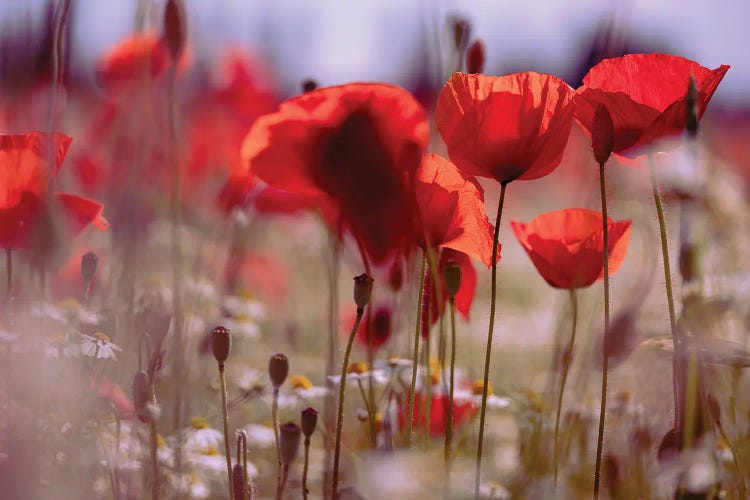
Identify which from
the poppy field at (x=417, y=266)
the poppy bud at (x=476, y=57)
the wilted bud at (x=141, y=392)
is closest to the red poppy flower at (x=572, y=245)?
the poppy field at (x=417, y=266)

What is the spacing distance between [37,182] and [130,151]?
0.21 metres

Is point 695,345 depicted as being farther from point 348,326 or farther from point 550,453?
point 348,326

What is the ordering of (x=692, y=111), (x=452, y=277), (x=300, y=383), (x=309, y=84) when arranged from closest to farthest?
(x=692, y=111)
(x=452, y=277)
(x=309, y=84)
(x=300, y=383)

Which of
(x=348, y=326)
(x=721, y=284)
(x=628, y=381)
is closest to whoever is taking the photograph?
(x=721, y=284)

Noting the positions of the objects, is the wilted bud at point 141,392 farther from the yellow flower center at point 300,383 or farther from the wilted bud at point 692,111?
the yellow flower center at point 300,383

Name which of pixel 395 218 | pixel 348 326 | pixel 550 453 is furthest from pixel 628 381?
pixel 395 218

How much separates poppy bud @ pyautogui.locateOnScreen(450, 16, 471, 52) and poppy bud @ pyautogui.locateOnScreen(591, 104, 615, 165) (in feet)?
0.62

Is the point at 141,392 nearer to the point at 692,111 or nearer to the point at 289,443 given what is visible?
the point at 289,443

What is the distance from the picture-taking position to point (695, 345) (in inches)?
14.7

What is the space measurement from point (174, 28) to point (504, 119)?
0.19 metres

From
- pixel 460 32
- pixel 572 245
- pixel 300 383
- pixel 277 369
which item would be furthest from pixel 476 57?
pixel 300 383

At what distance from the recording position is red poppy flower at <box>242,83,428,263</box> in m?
0.36

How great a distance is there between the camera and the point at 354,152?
38cm

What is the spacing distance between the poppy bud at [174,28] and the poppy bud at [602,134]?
221mm
